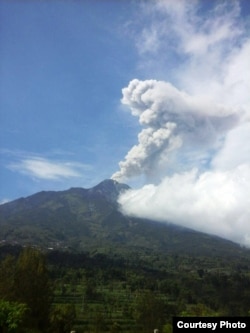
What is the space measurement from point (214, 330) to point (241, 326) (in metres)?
0.70

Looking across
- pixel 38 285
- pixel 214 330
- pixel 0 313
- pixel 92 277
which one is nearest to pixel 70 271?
pixel 92 277

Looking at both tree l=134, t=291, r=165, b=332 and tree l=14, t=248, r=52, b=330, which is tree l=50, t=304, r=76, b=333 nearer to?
tree l=14, t=248, r=52, b=330

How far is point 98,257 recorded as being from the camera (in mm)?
148750

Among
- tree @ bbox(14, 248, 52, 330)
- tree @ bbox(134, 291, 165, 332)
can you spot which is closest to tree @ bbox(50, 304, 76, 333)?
tree @ bbox(14, 248, 52, 330)

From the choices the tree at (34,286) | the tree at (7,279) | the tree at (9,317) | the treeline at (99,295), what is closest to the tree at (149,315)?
the treeline at (99,295)

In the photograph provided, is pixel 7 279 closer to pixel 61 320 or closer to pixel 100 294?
pixel 61 320

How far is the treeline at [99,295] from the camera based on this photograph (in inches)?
1396

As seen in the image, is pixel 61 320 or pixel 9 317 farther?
pixel 61 320

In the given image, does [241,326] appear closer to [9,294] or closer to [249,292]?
[9,294]

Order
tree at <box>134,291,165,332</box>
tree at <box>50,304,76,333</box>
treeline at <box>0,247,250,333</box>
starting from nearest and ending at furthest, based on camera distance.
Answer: treeline at <box>0,247,250,333</box> < tree at <box>50,304,76,333</box> < tree at <box>134,291,165,332</box>

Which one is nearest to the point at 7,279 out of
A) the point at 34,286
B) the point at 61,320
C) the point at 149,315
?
the point at 34,286

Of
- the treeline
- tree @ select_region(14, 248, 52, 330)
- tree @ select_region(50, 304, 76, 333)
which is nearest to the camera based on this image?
the treeline

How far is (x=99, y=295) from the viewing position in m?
86.1

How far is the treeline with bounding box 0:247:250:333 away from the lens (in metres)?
35.5
